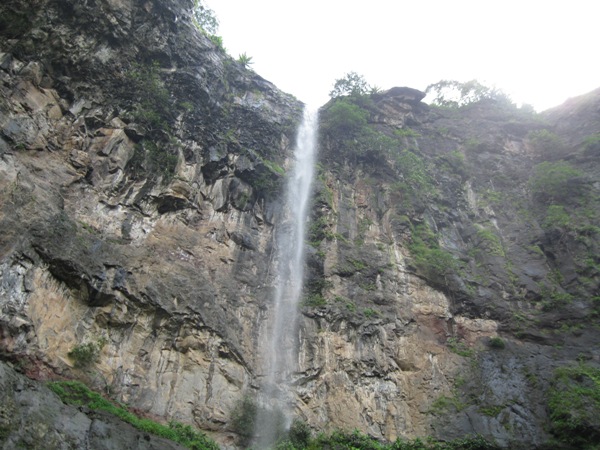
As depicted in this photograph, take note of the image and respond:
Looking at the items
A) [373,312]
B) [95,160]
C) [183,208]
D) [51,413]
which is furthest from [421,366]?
[95,160]

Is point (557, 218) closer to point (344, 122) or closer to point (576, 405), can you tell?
point (576, 405)

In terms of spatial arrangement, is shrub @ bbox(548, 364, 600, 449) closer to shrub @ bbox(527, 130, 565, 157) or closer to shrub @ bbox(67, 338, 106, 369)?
shrub @ bbox(67, 338, 106, 369)

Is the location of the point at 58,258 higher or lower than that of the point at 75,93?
lower

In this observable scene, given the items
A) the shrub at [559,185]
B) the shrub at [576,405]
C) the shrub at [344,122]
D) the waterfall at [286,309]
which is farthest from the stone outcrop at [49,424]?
Result: the shrub at [559,185]

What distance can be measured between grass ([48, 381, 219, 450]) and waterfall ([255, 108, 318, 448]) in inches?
91.6

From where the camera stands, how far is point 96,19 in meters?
20.4

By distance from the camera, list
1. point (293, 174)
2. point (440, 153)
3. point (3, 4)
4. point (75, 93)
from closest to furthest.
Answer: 1. point (3, 4)
2. point (75, 93)
3. point (293, 174)
4. point (440, 153)

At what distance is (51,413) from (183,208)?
422 inches

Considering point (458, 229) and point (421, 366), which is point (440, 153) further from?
point (421, 366)

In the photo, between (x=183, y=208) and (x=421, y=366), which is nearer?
(x=421, y=366)

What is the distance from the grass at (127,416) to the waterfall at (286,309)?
2.33 meters

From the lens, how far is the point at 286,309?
18.9m

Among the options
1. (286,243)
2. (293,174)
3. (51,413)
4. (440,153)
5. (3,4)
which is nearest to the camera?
(51,413)

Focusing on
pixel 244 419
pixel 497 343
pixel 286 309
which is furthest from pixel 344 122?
pixel 244 419
